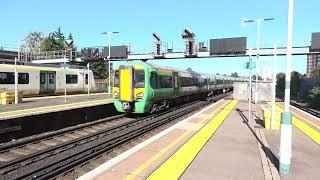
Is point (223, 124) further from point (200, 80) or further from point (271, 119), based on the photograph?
point (200, 80)

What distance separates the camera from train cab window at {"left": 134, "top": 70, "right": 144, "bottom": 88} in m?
20.1

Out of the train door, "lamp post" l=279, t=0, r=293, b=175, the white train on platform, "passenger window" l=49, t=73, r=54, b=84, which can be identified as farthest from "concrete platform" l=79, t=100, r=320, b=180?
"passenger window" l=49, t=73, r=54, b=84

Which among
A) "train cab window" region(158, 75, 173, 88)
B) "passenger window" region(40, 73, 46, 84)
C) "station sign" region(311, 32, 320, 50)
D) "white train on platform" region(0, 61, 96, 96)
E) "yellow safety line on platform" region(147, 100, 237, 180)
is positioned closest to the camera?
"yellow safety line on platform" region(147, 100, 237, 180)

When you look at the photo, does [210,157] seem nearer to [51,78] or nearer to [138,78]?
[138,78]

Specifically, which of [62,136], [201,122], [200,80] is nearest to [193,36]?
[200,80]

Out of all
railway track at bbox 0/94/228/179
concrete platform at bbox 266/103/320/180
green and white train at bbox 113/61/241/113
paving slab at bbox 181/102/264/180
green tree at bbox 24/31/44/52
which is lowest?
railway track at bbox 0/94/228/179

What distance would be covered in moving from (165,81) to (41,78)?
15.2 meters

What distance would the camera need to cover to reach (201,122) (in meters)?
18.7

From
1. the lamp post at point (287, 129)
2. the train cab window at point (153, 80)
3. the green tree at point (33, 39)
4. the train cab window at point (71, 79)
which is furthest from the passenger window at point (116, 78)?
the green tree at point (33, 39)

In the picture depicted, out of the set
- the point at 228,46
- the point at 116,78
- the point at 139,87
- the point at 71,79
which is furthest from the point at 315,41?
the point at 116,78

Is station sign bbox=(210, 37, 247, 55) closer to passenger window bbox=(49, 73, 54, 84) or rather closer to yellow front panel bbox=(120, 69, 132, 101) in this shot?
passenger window bbox=(49, 73, 54, 84)

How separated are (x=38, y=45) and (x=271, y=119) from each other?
3506 inches

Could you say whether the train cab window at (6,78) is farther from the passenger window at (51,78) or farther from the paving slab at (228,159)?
the paving slab at (228,159)

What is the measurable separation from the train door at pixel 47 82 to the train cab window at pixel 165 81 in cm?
1464
